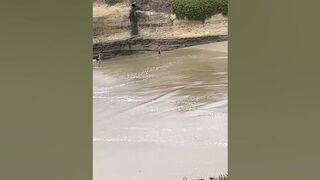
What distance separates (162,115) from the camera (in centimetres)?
449

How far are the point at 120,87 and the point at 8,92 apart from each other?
209cm

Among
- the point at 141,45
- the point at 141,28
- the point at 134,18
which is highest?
the point at 134,18

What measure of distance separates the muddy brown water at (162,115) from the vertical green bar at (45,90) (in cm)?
155

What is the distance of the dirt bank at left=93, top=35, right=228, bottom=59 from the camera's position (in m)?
4.64

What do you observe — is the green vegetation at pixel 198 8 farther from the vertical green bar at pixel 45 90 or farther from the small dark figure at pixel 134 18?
the vertical green bar at pixel 45 90
